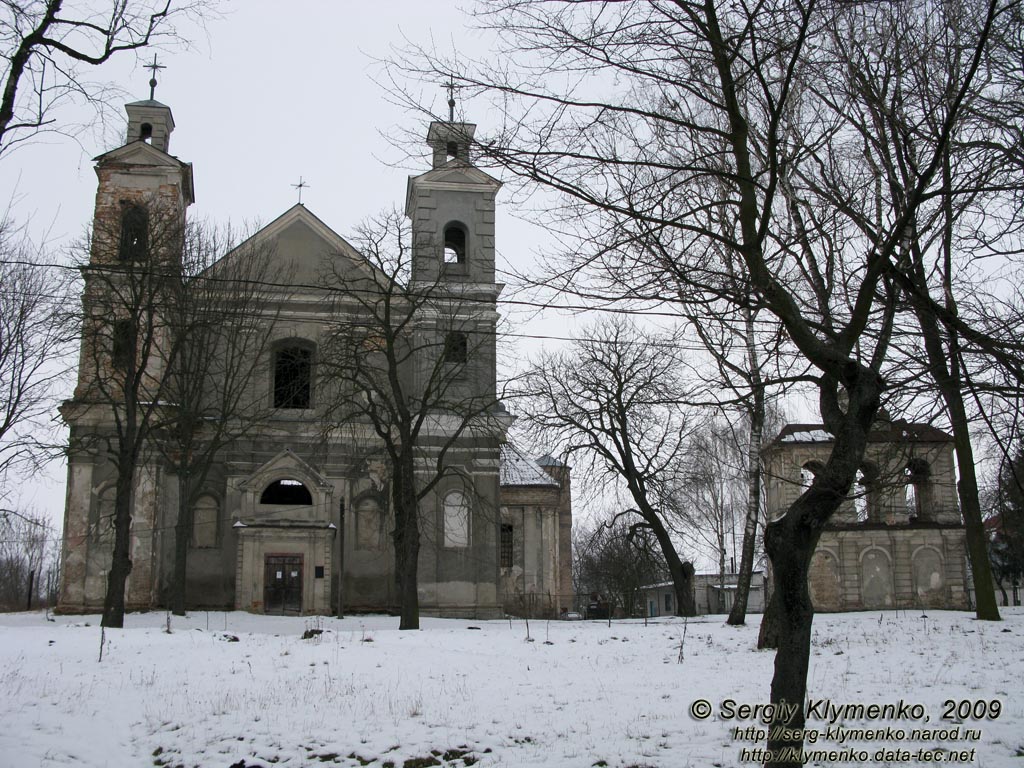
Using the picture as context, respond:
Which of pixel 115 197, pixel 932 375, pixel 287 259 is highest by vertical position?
pixel 115 197

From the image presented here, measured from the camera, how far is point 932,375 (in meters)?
8.73

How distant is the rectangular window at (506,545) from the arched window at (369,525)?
44.6 feet

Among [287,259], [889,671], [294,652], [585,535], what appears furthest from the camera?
[585,535]

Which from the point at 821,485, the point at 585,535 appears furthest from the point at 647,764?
the point at 585,535

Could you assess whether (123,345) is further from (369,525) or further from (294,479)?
(369,525)

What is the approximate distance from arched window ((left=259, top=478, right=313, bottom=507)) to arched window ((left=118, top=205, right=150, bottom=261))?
9.26 m

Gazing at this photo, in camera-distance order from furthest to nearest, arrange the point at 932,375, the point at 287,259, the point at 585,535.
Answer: the point at 585,535
the point at 287,259
the point at 932,375

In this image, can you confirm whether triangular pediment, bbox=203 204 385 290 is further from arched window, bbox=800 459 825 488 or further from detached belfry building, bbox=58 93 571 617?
arched window, bbox=800 459 825 488

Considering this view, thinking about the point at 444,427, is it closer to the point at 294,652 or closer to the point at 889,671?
the point at 294,652

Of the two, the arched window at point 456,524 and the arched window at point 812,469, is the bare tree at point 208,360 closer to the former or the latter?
the arched window at point 456,524

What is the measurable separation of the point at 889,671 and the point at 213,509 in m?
23.1

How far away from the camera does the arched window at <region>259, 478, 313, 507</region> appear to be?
105 ft

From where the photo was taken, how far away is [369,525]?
31.7m

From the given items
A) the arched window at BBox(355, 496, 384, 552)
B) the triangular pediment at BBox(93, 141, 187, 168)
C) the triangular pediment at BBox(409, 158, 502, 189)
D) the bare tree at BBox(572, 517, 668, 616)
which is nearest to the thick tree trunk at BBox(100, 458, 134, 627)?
the arched window at BBox(355, 496, 384, 552)
